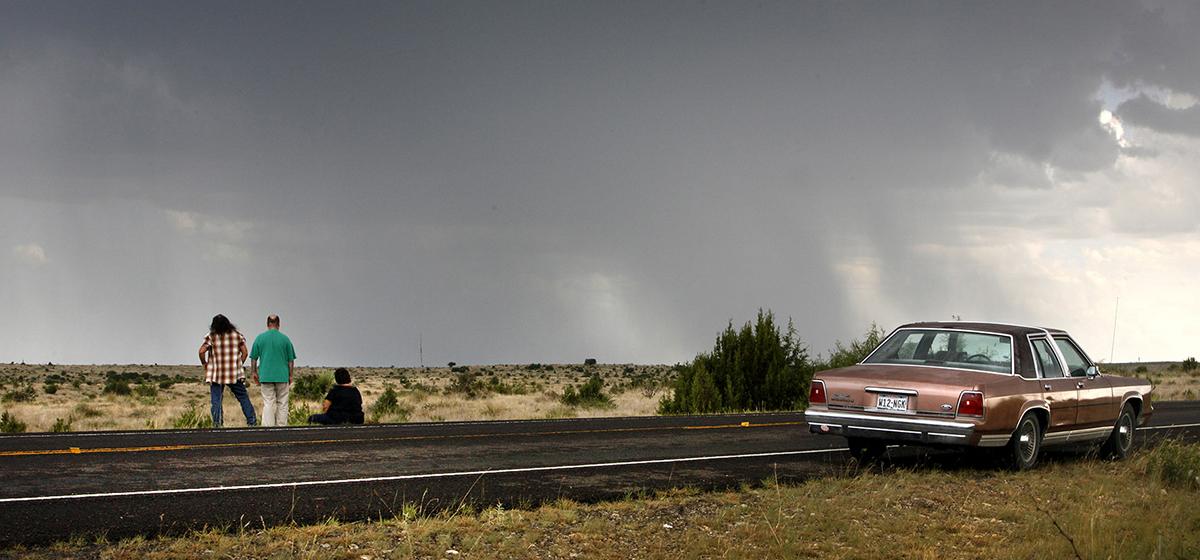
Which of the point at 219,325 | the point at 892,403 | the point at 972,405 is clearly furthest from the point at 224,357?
the point at 972,405

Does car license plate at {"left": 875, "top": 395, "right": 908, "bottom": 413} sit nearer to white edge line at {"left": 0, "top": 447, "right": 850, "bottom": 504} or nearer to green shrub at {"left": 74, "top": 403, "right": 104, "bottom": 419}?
white edge line at {"left": 0, "top": 447, "right": 850, "bottom": 504}

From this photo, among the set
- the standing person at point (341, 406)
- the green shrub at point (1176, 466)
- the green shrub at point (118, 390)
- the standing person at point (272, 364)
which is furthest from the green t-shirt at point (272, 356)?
the green shrub at point (118, 390)

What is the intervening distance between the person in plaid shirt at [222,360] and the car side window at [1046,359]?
1275cm

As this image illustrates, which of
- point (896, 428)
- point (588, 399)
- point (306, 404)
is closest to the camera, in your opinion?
point (896, 428)

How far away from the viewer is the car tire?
39.8 ft

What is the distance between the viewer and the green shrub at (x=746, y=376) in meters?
29.7

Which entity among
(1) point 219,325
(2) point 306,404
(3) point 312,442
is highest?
(1) point 219,325

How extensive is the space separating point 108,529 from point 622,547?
3.79m

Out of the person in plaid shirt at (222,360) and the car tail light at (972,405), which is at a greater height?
the person in plaid shirt at (222,360)

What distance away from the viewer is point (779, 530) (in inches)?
338

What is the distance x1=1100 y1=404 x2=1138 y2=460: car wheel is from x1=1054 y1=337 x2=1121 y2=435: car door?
0.22 m

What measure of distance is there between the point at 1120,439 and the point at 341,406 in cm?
1216

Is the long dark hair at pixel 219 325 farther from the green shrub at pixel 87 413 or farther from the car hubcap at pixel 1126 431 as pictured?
the car hubcap at pixel 1126 431

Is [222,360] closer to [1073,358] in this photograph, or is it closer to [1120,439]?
[1073,358]
